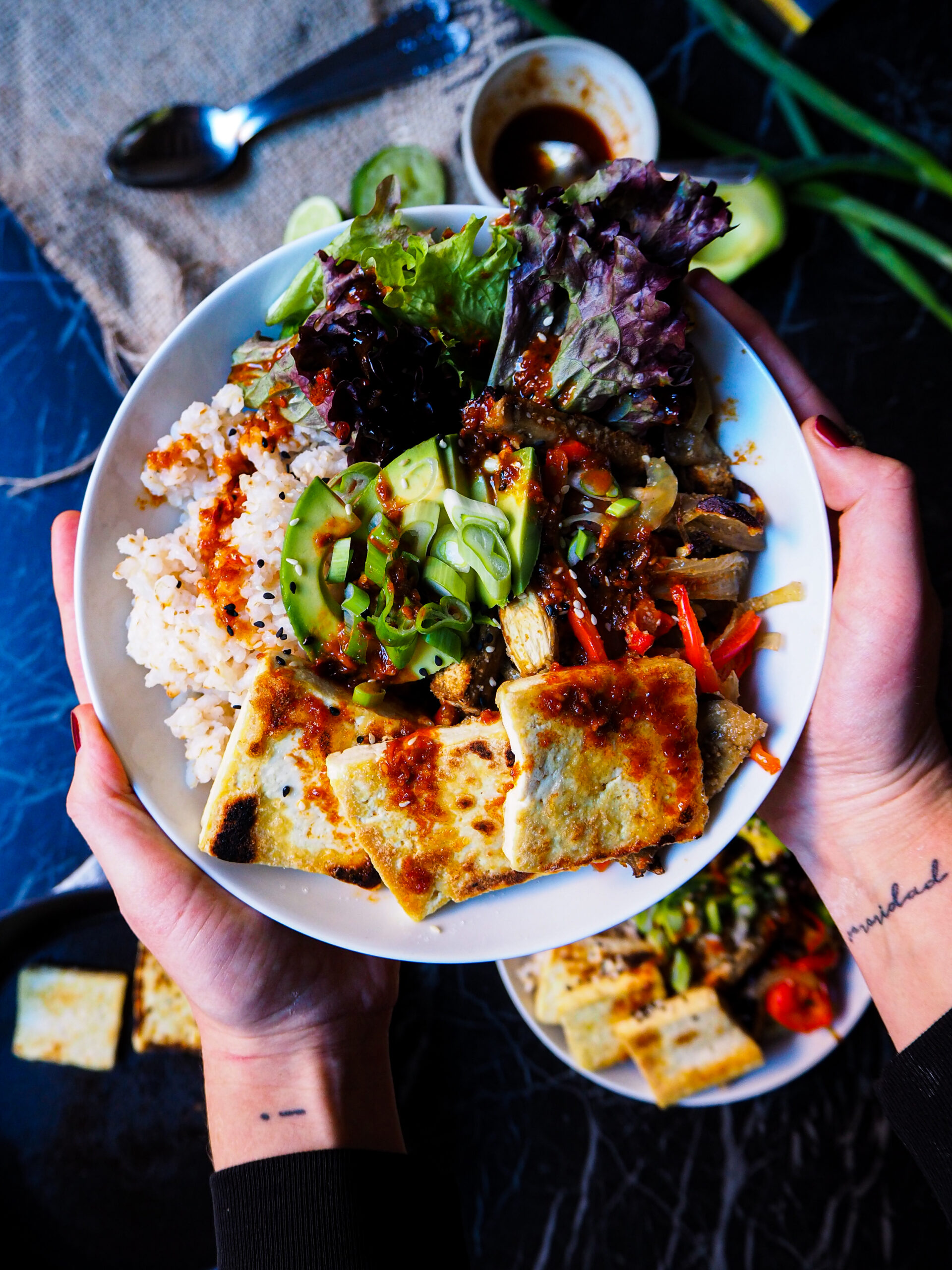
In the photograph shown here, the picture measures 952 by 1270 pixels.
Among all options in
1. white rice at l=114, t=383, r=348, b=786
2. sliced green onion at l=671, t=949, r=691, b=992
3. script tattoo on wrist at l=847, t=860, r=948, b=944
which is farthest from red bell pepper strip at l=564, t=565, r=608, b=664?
sliced green onion at l=671, t=949, r=691, b=992

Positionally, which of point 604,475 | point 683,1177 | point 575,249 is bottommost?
point 683,1177

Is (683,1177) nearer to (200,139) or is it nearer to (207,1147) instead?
(207,1147)

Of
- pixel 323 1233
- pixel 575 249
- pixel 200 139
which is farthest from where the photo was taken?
pixel 200 139

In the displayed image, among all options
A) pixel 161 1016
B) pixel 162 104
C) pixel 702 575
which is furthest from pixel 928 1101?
pixel 162 104

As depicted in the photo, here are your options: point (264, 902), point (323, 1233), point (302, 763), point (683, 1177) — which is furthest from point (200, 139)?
point (683, 1177)

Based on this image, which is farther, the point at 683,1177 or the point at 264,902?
the point at 683,1177

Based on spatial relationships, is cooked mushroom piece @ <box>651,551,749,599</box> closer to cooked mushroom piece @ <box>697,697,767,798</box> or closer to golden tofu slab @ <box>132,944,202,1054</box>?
cooked mushroom piece @ <box>697,697,767,798</box>

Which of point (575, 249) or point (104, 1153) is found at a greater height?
point (575, 249)
